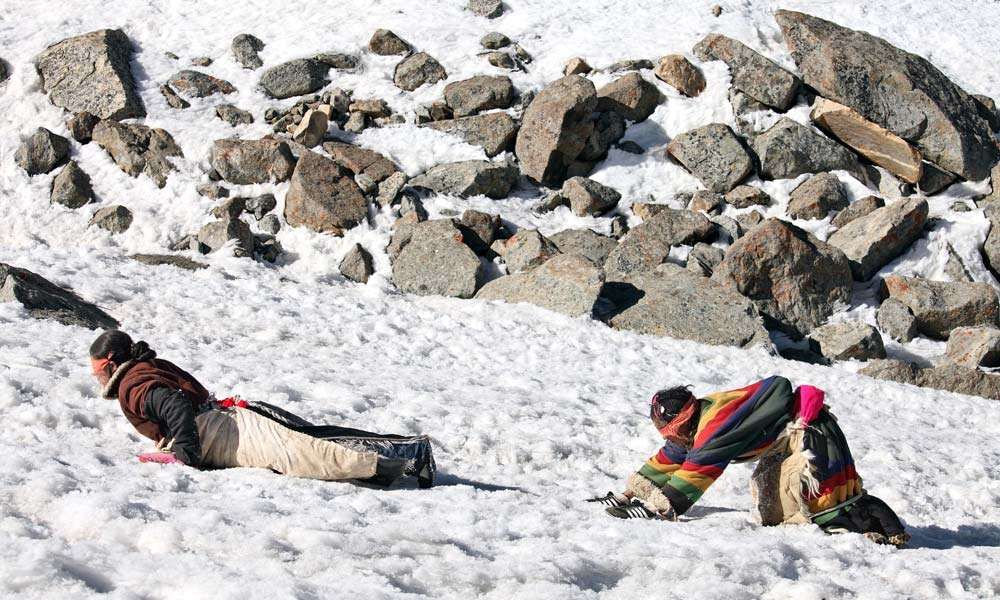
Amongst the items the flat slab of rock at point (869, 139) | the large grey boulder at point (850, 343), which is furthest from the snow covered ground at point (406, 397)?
the large grey boulder at point (850, 343)

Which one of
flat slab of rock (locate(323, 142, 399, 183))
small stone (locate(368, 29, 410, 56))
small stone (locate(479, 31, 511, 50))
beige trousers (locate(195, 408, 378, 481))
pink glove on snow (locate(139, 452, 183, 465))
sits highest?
beige trousers (locate(195, 408, 378, 481))

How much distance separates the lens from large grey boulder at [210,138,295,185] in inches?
622

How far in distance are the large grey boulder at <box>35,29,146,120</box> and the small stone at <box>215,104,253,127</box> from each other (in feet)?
4.86

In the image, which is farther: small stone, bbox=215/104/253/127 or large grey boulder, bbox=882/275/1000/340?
small stone, bbox=215/104/253/127

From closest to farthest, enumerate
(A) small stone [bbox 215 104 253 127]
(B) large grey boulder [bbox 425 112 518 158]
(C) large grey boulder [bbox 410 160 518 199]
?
(C) large grey boulder [bbox 410 160 518 199], (B) large grey boulder [bbox 425 112 518 158], (A) small stone [bbox 215 104 253 127]

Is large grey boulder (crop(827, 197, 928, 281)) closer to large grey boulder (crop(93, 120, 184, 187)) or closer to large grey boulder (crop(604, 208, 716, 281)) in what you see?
large grey boulder (crop(604, 208, 716, 281))

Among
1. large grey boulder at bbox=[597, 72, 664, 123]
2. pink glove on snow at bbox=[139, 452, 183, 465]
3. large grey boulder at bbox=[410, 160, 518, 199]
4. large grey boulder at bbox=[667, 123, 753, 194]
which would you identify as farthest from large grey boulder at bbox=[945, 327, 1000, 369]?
pink glove on snow at bbox=[139, 452, 183, 465]

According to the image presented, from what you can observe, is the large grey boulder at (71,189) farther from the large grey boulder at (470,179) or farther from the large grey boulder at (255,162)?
the large grey boulder at (470,179)

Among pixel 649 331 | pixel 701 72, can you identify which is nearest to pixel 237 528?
pixel 649 331

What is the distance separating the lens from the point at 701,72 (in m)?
18.8

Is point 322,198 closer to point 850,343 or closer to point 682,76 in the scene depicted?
point 682,76

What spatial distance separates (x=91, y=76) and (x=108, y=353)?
1431 cm

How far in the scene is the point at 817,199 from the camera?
51.9 ft

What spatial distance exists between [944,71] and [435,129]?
12247mm
